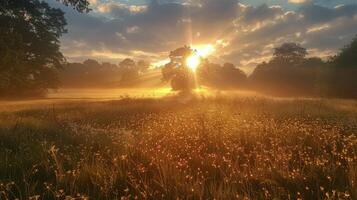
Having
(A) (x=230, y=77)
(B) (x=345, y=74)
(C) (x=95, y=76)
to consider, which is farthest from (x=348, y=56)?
(C) (x=95, y=76)

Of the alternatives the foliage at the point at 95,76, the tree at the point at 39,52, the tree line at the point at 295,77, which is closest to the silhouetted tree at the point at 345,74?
the tree line at the point at 295,77

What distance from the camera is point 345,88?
34969mm

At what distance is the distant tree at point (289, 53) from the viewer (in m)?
68.1

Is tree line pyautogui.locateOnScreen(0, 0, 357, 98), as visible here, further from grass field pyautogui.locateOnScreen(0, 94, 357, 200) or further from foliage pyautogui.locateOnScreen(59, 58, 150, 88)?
foliage pyautogui.locateOnScreen(59, 58, 150, 88)

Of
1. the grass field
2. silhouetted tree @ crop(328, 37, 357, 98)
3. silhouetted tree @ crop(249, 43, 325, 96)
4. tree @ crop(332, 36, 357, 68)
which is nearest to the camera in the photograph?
the grass field

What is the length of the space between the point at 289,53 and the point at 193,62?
36.1 meters

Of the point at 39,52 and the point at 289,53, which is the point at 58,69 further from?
the point at 289,53

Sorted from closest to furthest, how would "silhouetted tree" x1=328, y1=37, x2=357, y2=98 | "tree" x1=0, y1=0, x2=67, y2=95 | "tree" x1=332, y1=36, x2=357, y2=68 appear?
"tree" x1=0, y1=0, x2=67, y2=95 < "silhouetted tree" x1=328, y1=37, x2=357, y2=98 < "tree" x1=332, y1=36, x2=357, y2=68

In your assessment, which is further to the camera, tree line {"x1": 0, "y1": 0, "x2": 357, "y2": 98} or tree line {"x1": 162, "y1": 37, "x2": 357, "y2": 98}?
tree line {"x1": 162, "y1": 37, "x2": 357, "y2": 98}

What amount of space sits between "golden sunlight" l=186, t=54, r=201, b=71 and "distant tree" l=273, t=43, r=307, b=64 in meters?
33.4

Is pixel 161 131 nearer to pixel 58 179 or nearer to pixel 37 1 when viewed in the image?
pixel 58 179

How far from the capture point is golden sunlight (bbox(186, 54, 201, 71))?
38938mm

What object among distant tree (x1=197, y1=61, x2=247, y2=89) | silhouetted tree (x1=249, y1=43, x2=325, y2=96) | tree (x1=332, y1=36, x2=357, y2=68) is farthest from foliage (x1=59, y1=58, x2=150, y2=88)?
tree (x1=332, y1=36, x2=357, y2=68)

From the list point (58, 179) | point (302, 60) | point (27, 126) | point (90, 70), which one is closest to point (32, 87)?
point (27, 126)
